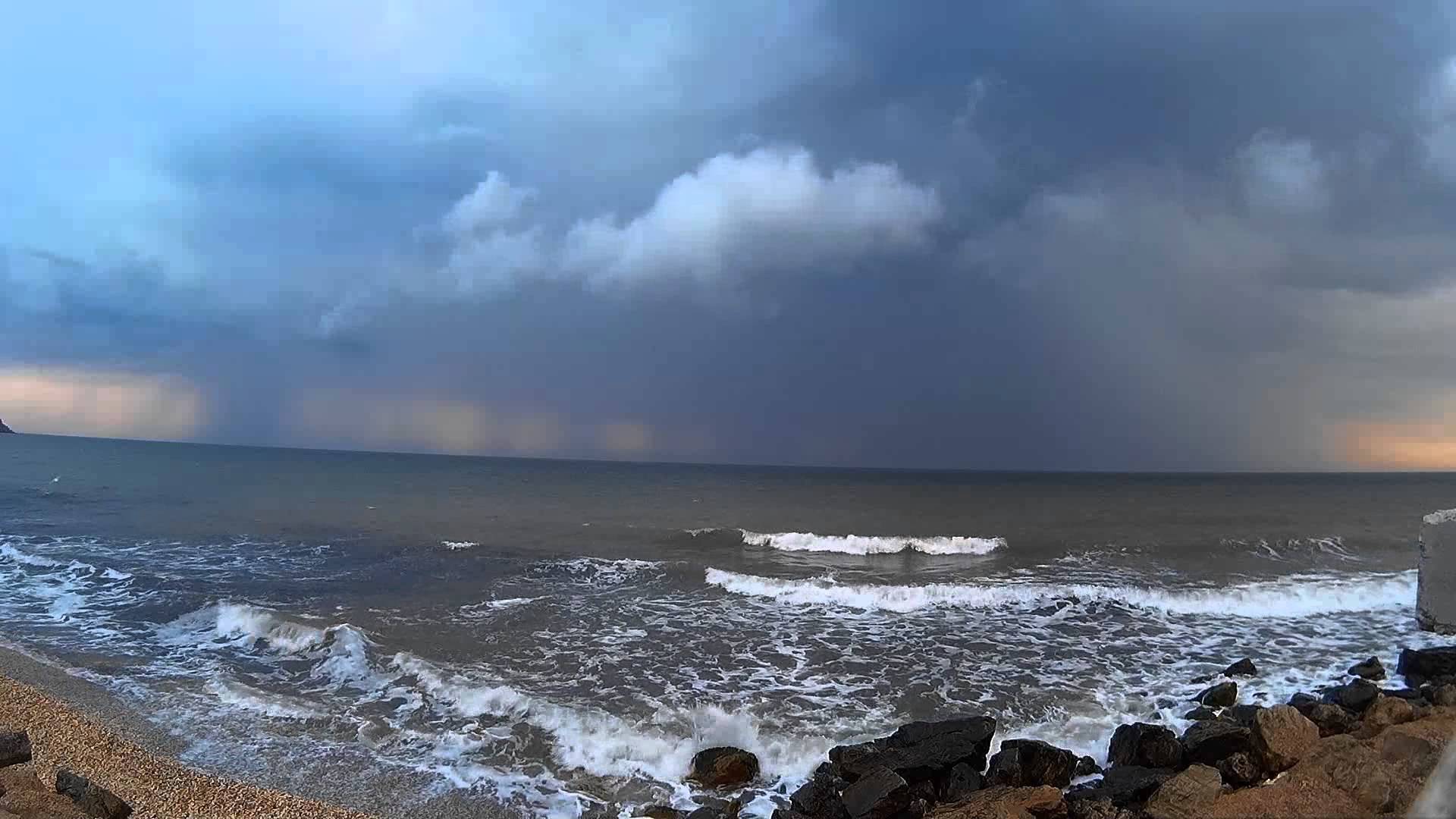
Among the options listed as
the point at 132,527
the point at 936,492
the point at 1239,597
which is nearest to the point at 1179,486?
the point at 936,492

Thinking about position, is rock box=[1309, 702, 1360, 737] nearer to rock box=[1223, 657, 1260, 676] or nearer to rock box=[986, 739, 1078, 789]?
rock box=[1223, 657, 1260, 676]

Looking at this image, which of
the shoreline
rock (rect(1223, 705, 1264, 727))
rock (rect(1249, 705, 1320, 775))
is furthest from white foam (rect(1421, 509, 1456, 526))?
the shoreline

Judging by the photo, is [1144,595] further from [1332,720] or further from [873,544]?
[873,544]

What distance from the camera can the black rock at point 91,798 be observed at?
20.8 ft

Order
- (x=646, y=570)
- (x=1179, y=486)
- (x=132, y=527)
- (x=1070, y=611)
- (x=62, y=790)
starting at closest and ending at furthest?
(x=62, y=790) < (x=1070, y=611) < (x=646, y=570) < (x=132, y=527) < (x=1179, y=486)

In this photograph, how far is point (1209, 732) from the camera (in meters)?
8.26

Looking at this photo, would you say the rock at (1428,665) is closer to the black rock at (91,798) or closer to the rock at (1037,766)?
the rock at (1037,766)

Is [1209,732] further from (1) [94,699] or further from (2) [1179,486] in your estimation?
(2) [1179,486]

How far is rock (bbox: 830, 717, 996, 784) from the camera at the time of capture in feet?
25.5

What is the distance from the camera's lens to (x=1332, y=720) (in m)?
9.03

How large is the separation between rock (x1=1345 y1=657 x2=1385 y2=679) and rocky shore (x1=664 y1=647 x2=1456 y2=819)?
2.19 meters

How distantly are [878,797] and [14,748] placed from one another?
8766 millimetres

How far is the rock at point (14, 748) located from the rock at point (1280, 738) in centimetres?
1287

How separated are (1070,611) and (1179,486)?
84.0 meters
